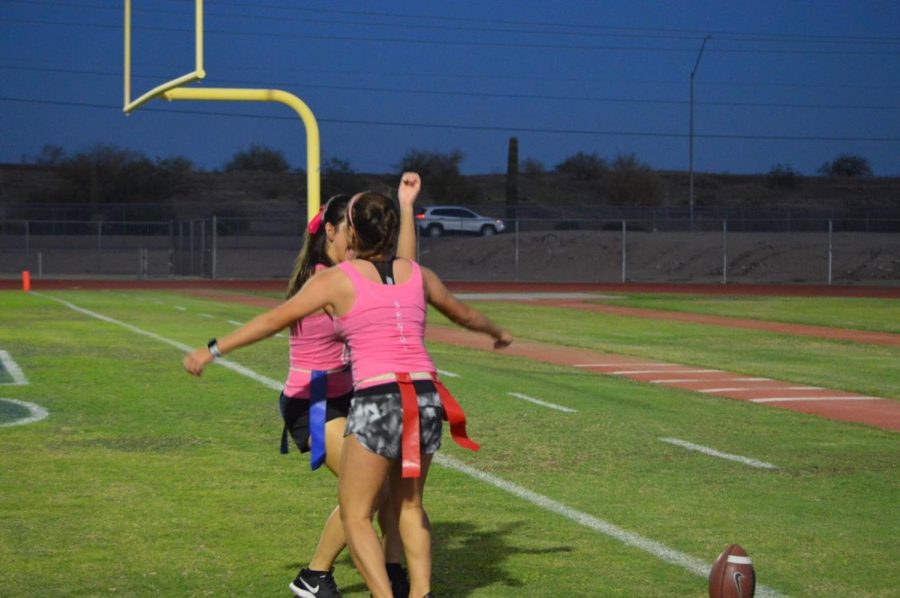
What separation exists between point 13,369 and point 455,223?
4971 centimetres

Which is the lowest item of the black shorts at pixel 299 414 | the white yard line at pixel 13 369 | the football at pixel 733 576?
the white yard line at pixel 13 369

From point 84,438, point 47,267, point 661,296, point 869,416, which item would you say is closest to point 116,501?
point 84,438

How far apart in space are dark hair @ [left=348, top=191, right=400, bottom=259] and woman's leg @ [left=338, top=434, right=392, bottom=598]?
749 mm

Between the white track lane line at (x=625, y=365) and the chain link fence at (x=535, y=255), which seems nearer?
the white track lane line at (x=625, y=365)

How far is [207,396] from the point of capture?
14.2 m

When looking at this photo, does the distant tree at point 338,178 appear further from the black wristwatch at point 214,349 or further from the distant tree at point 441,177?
the black wristwatch at point 214,349

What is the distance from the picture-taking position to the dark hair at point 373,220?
5.67 m

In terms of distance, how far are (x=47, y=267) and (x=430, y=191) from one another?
4322 cm

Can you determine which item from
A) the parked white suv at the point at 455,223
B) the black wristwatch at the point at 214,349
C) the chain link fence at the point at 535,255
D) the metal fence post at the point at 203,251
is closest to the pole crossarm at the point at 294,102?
the black wristwatch at the point at 214,349

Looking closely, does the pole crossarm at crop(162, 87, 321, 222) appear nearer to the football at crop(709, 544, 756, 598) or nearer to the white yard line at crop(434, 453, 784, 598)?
the white yard line at crop(434, 453, 784, 598)

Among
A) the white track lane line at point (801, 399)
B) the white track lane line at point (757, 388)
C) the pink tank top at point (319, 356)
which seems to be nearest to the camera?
the pink tank top at point (319, 356)

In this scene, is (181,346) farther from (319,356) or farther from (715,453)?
(319,356)

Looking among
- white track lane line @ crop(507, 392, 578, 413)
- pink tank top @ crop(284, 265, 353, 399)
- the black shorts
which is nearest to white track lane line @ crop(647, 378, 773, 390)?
white track lane line @ crop(507, 392, 578, 413)

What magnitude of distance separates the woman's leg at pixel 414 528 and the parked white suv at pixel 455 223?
194 feet
